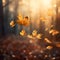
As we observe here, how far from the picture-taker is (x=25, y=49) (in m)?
2.80

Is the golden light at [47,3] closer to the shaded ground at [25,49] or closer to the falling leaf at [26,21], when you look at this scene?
the falling leaf at [26,21]

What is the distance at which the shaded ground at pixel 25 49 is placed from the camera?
108 inches

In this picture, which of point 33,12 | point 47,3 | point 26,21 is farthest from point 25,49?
point 47,3

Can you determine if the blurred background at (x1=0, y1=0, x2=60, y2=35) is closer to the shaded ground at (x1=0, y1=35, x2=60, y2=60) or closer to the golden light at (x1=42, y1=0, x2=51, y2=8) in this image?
the golden light at (x1=42, y1=0, x2=51, y2=8)

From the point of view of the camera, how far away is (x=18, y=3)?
2.76 meters

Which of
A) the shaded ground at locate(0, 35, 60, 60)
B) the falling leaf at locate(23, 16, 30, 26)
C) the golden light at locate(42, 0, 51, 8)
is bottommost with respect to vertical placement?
the shaded ground at locate(0, 35, 60, 60)

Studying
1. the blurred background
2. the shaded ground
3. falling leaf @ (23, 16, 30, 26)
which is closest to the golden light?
the blurred background

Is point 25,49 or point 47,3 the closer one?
point 47,3

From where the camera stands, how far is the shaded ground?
2750 millimetres

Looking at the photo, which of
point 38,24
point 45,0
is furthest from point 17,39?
point 45,0

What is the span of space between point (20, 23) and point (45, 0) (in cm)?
41

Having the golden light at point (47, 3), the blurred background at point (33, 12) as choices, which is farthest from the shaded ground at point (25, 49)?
the golden light at point (47, 3)

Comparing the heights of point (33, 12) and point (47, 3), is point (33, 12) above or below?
below

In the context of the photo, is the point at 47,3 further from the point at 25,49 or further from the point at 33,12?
the point at 25,49
